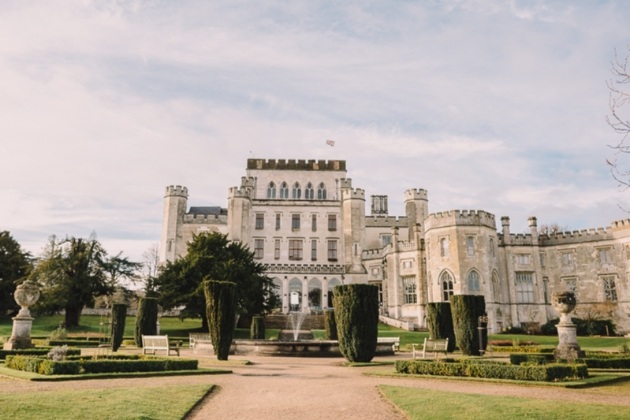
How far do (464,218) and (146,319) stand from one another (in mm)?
24424

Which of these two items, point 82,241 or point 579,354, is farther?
point 82,241

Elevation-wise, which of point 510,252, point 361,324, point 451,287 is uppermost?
point 510,252

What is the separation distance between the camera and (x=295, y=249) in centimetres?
5103

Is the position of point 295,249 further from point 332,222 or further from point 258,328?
point 258,328

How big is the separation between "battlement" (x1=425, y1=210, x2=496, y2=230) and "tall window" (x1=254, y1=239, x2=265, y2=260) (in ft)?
63.6

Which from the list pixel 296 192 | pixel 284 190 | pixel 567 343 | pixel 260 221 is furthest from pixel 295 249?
pixel 567 343

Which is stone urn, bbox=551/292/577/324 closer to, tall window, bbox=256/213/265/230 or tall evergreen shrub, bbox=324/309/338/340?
tall evergreen shrub, bbox=324/309/338/340

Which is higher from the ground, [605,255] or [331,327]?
[605,255]

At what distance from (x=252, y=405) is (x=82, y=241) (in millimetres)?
33126

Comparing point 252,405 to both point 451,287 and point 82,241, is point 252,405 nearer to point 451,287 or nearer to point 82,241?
point 451,287

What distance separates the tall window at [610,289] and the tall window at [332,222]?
81.7 feet

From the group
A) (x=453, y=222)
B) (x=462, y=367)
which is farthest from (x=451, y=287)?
(x=462, y=367)

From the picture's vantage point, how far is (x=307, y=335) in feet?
102

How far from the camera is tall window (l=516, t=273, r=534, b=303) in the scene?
38812mm
